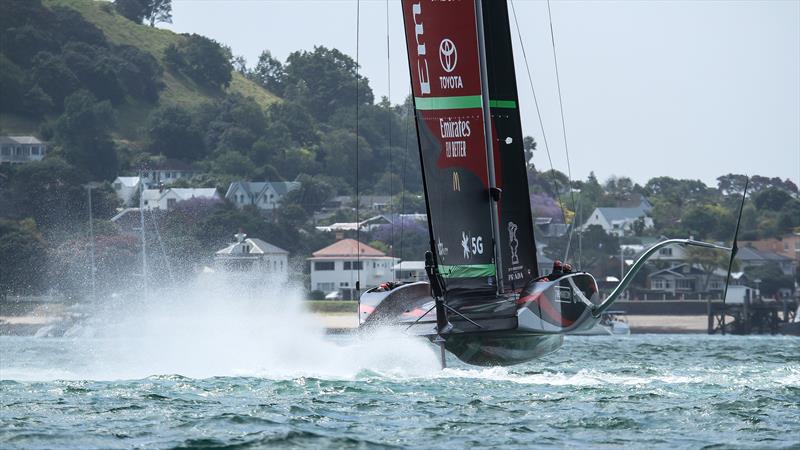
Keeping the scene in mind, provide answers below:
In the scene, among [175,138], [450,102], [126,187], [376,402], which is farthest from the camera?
[175,138]

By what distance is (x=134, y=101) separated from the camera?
143m

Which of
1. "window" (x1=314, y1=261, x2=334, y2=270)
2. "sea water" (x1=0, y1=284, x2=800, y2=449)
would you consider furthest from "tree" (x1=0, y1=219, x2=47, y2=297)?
"sea water" (x1=0, y1=284, x2=800, y2=449)

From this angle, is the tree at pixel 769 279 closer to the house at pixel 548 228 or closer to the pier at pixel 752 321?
the house at pixel 548 228

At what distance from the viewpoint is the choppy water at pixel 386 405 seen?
13836 millimetres

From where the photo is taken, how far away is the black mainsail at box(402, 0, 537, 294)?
63.9ft

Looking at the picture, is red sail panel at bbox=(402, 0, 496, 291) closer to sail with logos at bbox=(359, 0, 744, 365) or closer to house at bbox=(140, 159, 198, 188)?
sail with logos at bbox=(359, 0, 744, 365)

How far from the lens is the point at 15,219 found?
90.4 metres

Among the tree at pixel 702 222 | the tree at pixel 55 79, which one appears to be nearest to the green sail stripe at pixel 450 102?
the tree at pixel 702 222

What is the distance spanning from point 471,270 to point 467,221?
2.15 feet

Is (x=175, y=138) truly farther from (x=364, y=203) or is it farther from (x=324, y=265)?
(x=324, y=265)

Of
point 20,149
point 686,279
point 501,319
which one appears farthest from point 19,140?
point 501,319

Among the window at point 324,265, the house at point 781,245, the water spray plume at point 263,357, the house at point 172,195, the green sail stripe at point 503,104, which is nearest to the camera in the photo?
the green sail stripe at point 503,104

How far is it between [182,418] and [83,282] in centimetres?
5855

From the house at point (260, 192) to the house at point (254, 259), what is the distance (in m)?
24.1
